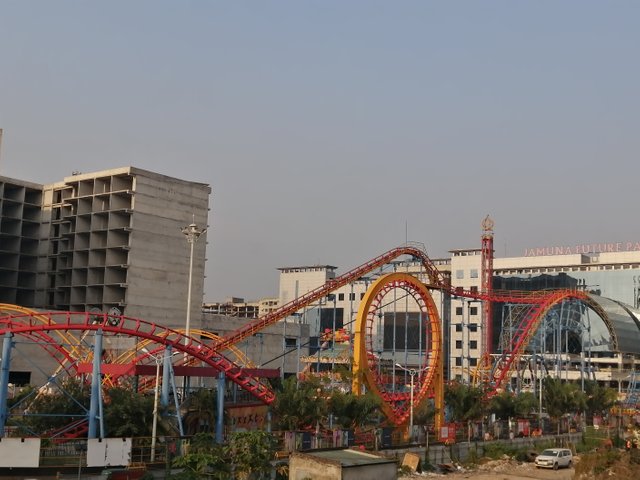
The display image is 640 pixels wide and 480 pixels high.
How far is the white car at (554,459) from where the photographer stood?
48.4m

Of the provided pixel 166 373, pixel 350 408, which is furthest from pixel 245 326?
pixel 166 373

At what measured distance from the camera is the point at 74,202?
296 ft

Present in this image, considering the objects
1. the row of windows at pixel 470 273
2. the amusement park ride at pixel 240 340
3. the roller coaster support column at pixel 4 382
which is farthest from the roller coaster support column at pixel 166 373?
the row of windows at pixel 470 273

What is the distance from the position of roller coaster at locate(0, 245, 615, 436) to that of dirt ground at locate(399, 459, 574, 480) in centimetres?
599

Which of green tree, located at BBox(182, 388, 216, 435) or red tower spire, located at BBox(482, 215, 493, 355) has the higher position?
red tower spire, located at BBox(482, 215, 493, 355)

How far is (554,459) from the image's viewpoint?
48375 millimetres

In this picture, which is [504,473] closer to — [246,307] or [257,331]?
[257,331]

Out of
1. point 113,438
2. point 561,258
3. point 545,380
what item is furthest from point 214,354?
point 561,258

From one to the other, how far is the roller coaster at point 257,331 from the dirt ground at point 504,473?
5988 mm

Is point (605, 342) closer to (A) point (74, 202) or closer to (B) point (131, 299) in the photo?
(B) point (131, 299)

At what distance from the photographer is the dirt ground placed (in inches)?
1734

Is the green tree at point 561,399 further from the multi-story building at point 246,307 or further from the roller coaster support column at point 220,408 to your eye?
the multi-story building at point 246,307

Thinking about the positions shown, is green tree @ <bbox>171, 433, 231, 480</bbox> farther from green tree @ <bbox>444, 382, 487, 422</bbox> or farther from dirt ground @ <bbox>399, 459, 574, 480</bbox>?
green tree @ <bbox>444, 382, 487, 422</bbox>

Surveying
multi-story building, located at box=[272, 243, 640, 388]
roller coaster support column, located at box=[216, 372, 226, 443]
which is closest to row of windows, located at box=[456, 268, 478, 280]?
multi-story building, located at box=[272, 243, 640, 388]
